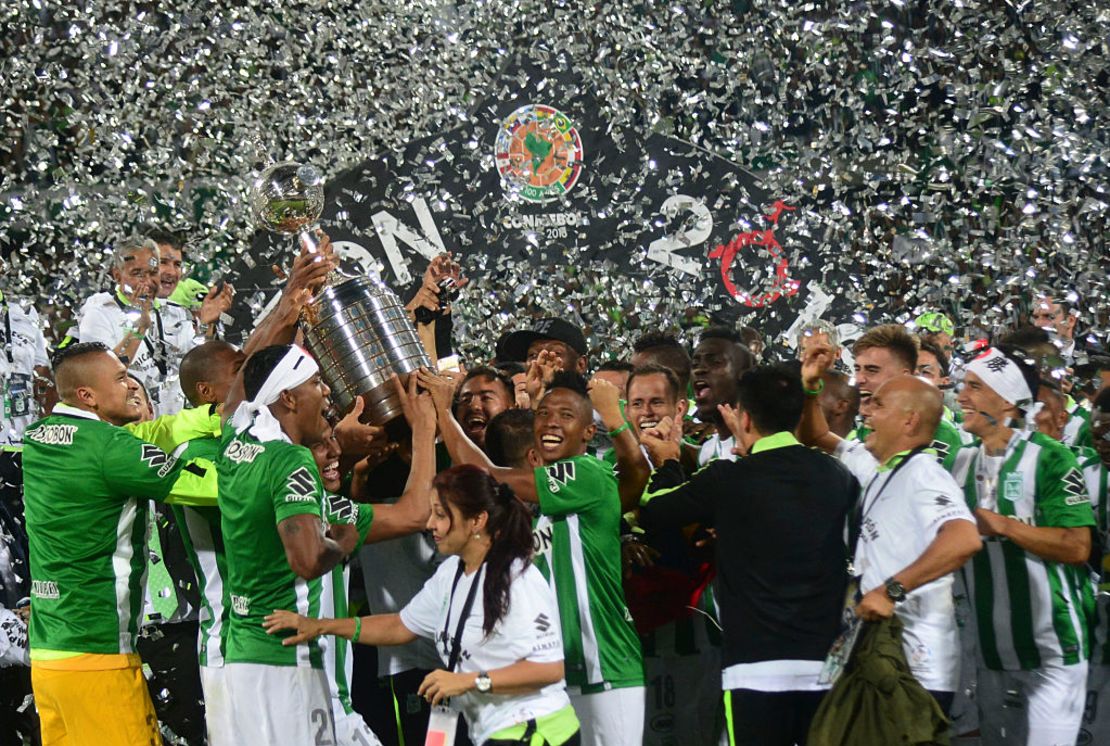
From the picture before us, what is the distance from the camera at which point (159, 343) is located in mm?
8133

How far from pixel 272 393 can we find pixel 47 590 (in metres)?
1.31

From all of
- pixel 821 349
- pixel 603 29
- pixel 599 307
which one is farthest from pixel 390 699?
pixel 603 29

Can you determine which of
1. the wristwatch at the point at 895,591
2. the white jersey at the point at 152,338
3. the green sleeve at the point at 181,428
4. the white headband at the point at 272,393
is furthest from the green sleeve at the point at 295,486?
the white jersey at the point at 152,338

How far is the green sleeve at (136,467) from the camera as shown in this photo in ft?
14.9

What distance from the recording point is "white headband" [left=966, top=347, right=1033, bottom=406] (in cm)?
494

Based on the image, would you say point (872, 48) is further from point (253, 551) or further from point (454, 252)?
point (253, 551)

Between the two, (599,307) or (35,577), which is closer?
(35,577)

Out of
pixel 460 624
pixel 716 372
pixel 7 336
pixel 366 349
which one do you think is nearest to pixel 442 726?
pixel 460 624

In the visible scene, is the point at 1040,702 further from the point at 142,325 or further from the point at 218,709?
the point at 142,325

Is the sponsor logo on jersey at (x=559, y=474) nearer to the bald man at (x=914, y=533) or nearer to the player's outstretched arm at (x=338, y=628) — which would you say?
the player's outstretched arm at (x=338, y=628)

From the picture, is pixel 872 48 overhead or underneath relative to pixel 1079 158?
overhead

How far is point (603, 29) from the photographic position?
9516 mm

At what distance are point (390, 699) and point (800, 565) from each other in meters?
1.81

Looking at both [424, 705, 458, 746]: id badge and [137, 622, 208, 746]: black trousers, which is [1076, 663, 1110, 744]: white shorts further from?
[137, 622, 208, 746]: black trousers
